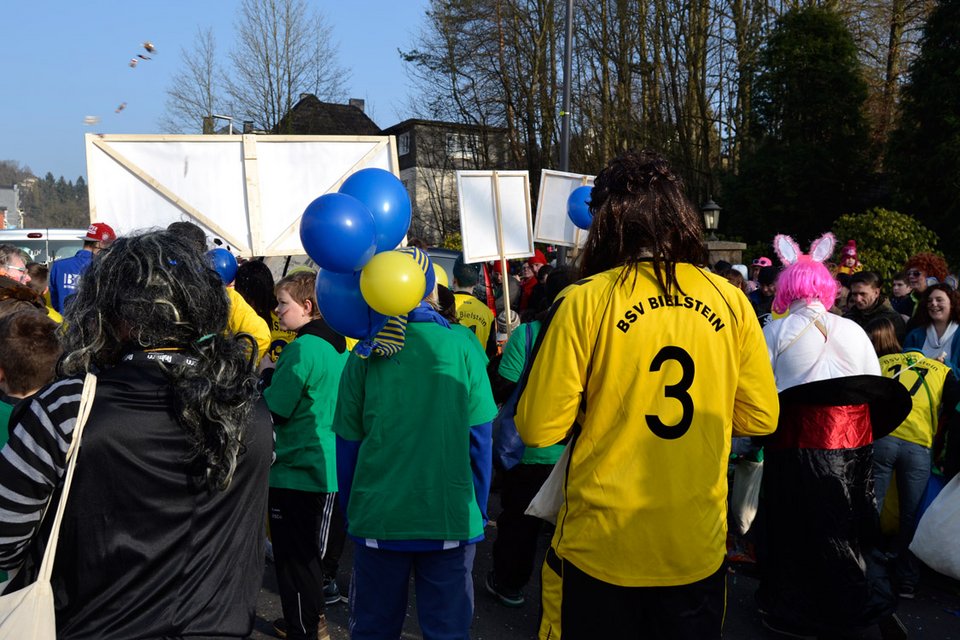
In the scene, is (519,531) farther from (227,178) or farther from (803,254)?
(227,178)

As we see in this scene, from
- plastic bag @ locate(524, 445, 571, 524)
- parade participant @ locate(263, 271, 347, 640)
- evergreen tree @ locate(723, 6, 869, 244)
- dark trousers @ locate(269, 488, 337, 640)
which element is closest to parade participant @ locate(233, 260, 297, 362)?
parade participant @ locate(263, 271, 347, 640)

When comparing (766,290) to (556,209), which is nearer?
(556,209)

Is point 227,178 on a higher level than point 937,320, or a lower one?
higher

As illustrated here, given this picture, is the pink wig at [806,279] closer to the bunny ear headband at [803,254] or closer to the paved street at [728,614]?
the bunny ear headband at [803,254]

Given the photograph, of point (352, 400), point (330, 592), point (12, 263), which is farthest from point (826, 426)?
point (12, 263)

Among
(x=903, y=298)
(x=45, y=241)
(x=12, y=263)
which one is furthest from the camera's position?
(x=45, y=241)

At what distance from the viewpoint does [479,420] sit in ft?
11.0

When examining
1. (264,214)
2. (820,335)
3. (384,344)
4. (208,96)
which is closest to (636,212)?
(384,344)

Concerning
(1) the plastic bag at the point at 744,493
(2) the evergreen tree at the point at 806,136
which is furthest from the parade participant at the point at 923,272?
(2) the evergreen tree at the point at 806,136

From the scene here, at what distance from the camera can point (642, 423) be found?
2.32m

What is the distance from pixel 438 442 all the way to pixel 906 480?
11.3 feet

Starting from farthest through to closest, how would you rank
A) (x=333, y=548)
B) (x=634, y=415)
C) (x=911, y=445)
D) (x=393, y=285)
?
(x=911, y=445) < (x=333, y=548) < (x=393, y=285) < (x=634, y=415)

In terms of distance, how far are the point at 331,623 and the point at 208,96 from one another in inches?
811

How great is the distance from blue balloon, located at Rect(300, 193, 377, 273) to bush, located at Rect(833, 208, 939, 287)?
11.9 meters
